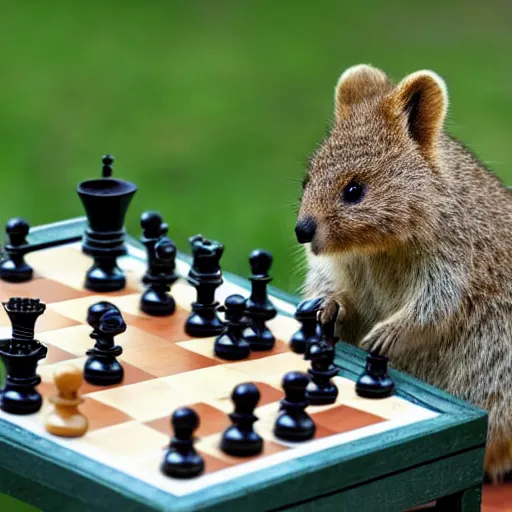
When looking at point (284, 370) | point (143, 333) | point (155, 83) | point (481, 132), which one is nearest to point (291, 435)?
point (284, 370)

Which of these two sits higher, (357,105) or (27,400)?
(357,105)

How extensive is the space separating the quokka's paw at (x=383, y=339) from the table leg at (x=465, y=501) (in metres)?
0.55

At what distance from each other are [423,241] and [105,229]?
0.96 metres

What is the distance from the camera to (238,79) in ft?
32.2

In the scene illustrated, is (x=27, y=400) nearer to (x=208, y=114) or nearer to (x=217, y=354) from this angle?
(x=217, y=354)

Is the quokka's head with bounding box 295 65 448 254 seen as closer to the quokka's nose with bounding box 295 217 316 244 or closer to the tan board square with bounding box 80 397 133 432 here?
the quokka's nose with bounding box 295 217 316 244

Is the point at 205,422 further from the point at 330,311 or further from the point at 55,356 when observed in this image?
the point at 330,311

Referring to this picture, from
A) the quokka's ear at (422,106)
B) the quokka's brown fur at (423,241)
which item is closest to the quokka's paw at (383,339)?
the quokka's brown fur at (423,241)

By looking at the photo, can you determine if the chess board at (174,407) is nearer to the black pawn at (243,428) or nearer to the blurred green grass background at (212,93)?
the black pawn at (243,428)

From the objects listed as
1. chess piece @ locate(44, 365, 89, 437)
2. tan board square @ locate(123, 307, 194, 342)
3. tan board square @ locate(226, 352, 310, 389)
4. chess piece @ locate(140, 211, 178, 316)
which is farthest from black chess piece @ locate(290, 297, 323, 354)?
chess piece @ locate(44, 365, 89, 437)

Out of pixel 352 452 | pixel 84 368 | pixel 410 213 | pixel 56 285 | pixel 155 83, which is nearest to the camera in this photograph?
pixel 352 452

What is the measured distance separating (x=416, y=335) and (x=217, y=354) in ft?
1.74

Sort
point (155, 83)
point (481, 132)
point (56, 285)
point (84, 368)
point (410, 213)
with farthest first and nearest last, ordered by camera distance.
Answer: point (155, 83)
point (481, 132)
point (56, 285)
point (410, 213)
point (84, 368)

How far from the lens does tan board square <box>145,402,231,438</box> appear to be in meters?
3.71
